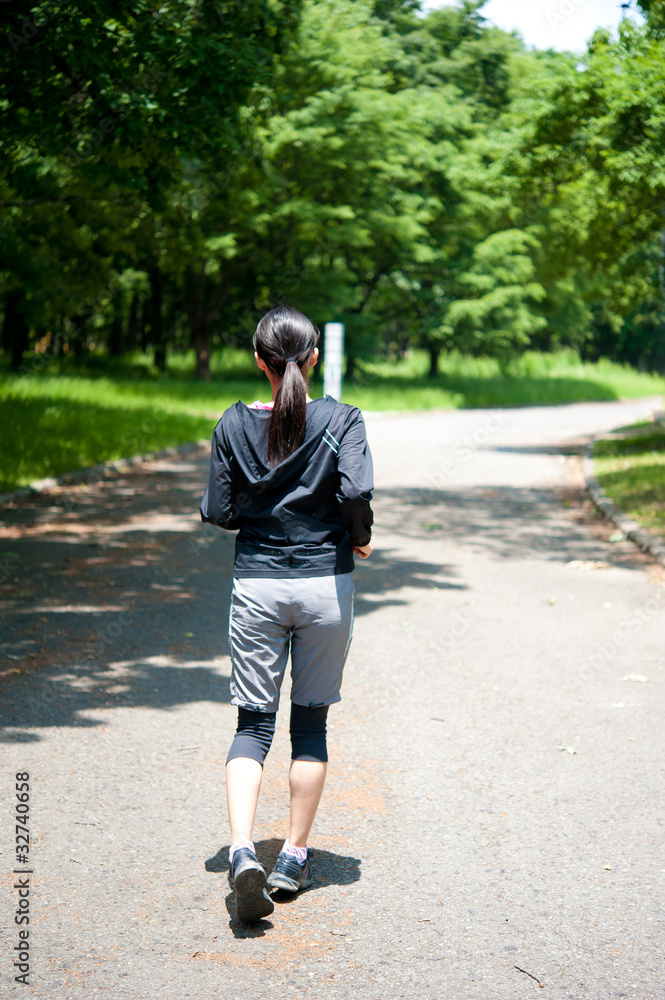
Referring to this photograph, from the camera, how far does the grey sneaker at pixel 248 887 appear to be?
3070mm

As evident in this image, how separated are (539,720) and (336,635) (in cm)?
231

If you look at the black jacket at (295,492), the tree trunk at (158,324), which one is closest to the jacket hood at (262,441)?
the black jacket at (295,492)

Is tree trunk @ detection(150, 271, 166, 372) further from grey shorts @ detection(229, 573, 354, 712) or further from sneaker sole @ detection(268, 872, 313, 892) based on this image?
sneaker sole @ detection(268, 872, 313, 892)

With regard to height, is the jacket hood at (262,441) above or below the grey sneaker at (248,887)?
above

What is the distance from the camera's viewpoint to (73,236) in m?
22.6

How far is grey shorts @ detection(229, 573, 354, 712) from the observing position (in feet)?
11.0

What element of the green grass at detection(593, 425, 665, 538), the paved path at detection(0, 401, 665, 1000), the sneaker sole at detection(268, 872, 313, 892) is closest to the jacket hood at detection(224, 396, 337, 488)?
the sneaker sole at detection(268, 872, 313, 892)

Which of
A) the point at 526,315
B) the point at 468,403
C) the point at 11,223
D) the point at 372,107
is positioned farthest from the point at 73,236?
the point at 526,315

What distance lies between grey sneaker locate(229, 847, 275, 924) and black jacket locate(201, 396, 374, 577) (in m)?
0.87

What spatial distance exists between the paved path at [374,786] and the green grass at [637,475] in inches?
99.7

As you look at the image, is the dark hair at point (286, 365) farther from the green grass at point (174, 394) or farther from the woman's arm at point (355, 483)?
the green grass at point (174, 394)

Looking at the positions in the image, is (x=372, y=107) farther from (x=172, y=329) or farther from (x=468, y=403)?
(x=172, y=329)

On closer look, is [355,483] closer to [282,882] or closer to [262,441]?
[262,441]

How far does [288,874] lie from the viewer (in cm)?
339
